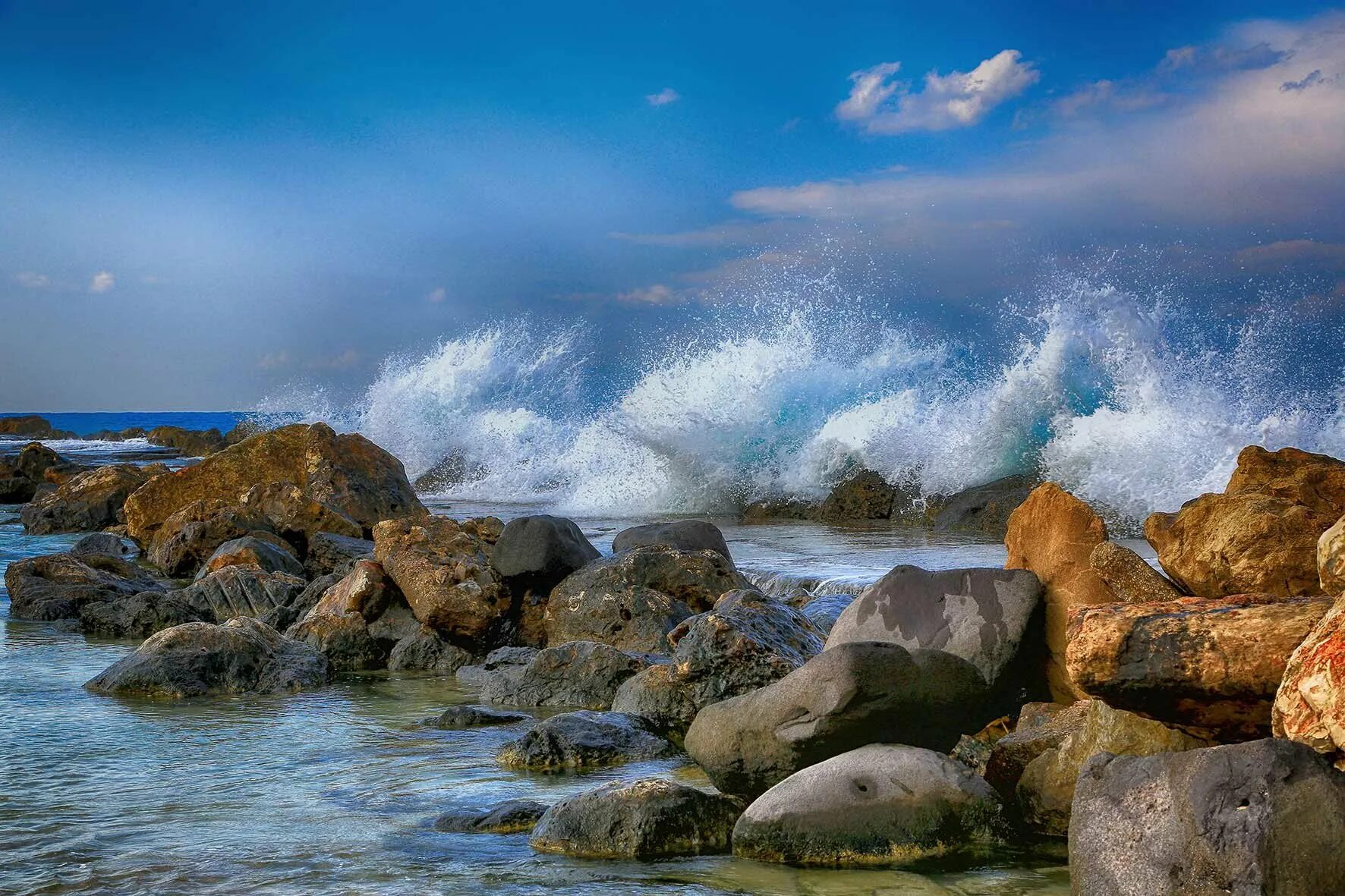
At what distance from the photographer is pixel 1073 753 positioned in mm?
4289

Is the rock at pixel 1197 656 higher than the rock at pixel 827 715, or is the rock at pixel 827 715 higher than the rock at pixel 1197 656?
the rock at pixel 1197 656

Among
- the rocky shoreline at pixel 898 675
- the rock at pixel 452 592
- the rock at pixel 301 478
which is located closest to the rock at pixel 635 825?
the rocky shoreline at pixel 898 675

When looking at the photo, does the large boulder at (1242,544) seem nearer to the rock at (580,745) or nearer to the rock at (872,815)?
the rock at (872,815)

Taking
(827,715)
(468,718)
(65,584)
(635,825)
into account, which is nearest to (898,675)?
(827,715)

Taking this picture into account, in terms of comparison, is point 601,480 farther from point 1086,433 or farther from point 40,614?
point 40,614

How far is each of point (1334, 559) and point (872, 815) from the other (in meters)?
1.56

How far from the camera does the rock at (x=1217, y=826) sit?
2.89 metres

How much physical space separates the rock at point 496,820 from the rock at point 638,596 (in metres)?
3.25

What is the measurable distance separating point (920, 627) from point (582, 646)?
2.39 m

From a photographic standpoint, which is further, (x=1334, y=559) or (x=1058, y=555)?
(x=1058, y=555)

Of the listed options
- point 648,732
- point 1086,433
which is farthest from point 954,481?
point 648,732

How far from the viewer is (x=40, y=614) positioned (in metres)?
9.65

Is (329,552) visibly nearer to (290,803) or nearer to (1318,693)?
(290,803)

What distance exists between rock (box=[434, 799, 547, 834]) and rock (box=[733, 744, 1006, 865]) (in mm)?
748
